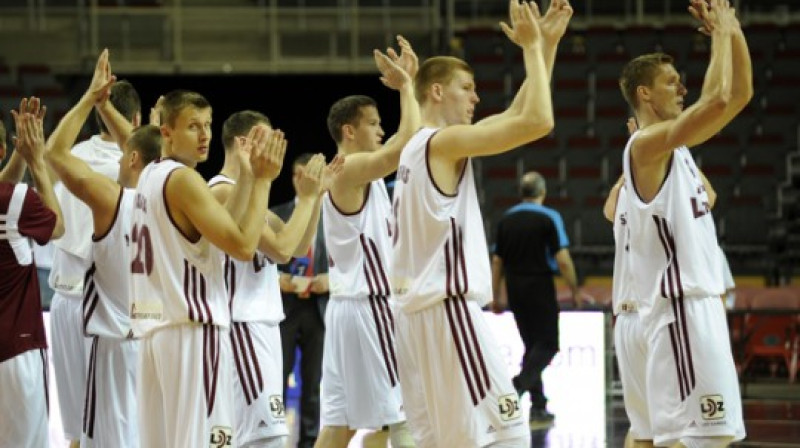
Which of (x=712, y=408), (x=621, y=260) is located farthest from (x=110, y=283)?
(x=712, y=408)

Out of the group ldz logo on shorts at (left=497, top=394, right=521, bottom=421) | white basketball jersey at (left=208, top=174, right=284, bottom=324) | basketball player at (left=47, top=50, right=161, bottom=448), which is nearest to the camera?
ldz logo on shorts at (left=497, top=394, right=521, bottom=421)

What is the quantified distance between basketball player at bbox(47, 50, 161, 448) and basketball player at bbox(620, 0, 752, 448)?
267 cm

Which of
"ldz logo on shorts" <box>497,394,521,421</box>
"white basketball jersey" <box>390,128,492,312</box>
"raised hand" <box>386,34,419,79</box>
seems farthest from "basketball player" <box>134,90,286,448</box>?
"raised hand" <box>386,34,419,79</box>

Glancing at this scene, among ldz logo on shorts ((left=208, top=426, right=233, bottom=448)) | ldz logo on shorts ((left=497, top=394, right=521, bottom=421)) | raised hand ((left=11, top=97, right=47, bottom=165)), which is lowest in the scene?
ldz logo on shorts ((left=208, top=426, right=233, bottom=448))

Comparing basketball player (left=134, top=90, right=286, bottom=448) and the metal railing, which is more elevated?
the metal railing

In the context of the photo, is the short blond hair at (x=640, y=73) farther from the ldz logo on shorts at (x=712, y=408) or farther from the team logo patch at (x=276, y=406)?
the team logo patch at (x=276, y=406)

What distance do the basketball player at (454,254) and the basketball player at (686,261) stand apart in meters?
0.94

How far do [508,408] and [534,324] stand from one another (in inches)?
258

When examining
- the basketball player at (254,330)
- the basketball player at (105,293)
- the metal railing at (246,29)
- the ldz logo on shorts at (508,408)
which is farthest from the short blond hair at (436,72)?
the metal railing at (246,29)

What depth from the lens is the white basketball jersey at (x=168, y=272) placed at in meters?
5.82

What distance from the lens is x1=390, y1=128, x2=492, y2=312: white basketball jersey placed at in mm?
6117

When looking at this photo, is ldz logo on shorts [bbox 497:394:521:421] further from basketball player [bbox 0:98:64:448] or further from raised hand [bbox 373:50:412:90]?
basketball player [bbox 0:98:64:448]

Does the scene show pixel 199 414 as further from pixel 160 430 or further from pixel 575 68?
pixel 575 68

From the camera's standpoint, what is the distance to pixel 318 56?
66.4 ft
